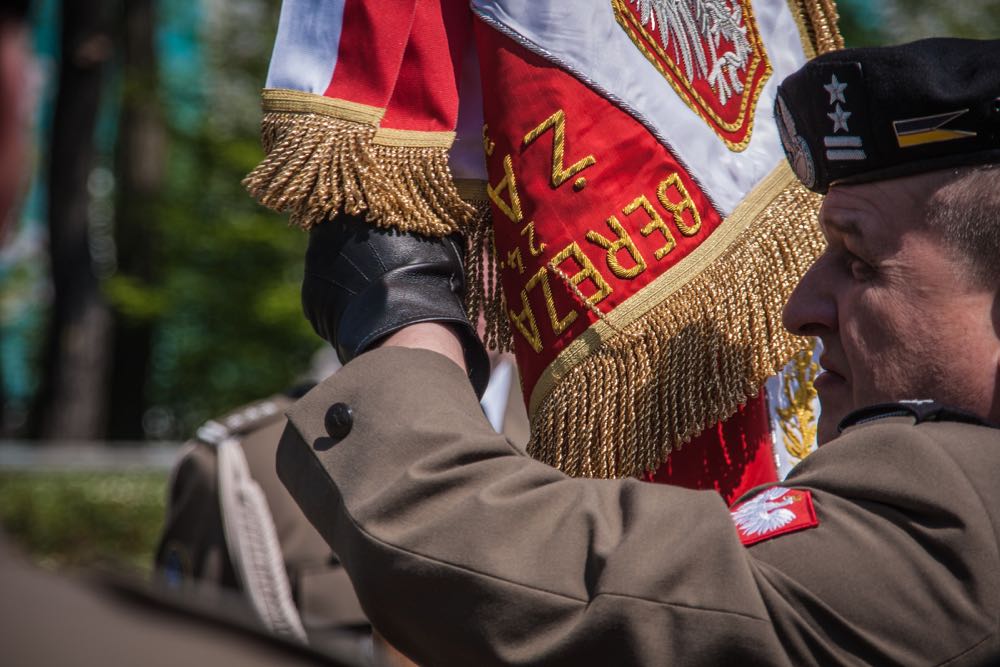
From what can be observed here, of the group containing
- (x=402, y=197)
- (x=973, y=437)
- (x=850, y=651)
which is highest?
(x=402, y=197)

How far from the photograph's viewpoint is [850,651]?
1354mm

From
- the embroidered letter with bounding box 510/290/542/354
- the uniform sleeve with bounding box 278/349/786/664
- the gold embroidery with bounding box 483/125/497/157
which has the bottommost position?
the uniform sleeve with bounding box 278/349/786/664

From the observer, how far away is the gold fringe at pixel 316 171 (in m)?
1.63

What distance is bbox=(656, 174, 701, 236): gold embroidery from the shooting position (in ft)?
5.96

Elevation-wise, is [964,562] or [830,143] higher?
[830,143]

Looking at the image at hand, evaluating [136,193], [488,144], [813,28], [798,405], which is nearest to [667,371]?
[798,405]

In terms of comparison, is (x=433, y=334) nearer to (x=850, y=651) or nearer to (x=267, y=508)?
(x=850, y=651)

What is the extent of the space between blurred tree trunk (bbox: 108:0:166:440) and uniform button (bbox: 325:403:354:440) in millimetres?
10726

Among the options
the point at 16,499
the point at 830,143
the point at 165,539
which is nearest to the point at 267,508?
the point at 165,539

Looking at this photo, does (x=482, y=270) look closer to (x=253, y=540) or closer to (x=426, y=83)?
(x=426, y=83)

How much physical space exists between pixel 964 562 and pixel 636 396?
1.72 ft

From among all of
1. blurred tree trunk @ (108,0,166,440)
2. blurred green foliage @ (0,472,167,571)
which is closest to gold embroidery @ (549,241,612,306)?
A: blurred green foliage @ (0,472,167,571)

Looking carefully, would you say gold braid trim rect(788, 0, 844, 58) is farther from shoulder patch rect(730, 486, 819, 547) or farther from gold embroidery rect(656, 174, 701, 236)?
shoulder patch rect(730, 486, 819, 547)

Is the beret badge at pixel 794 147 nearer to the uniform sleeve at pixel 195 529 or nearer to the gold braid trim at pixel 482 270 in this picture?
the gold braid trim at pixel 482 270
